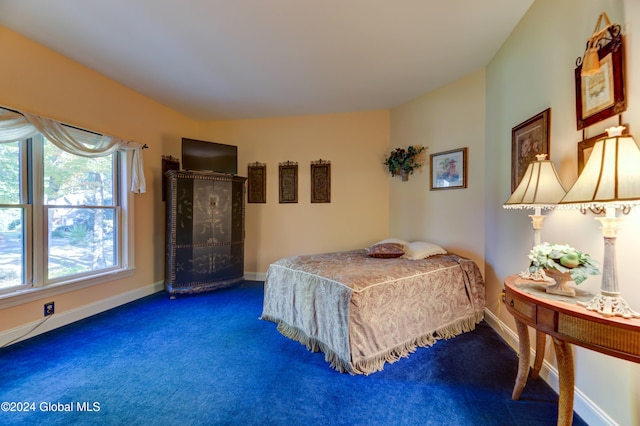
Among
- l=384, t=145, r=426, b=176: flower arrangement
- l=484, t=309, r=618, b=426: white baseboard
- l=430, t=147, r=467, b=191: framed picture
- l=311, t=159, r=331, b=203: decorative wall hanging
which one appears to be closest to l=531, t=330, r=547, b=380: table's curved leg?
l=484, t=309, r=618, b=426: white baseboard

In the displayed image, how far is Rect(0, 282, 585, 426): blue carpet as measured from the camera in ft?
4.81

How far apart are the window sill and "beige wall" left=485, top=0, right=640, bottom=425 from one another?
389cm

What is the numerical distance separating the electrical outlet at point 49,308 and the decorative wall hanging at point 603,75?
4.30m

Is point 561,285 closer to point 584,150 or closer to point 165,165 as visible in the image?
point 584,150

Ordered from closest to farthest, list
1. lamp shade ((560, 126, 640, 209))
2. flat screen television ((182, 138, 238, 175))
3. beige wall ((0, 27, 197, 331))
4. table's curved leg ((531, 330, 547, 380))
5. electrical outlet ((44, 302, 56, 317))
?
lamp shade ((560, 126, 640, 209)), table's curved leg ((531, 330, 547, 380)), beige wall ((0, 27, 197, 331)), electrical outlet ((44, 302, 56, 317)), flat screen television ((182, 138, 238, 175))

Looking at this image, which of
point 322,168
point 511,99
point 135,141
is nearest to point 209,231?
point 135,141

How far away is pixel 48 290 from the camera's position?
2459mm

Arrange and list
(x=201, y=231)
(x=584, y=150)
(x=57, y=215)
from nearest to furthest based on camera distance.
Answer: (x=584, y=150)
(x=57, y=215)
(x=201, y=231)

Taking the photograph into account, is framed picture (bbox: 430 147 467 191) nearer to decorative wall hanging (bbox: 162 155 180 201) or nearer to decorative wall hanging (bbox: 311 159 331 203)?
decorative wall hanging (bbox: 311 159 331 203)

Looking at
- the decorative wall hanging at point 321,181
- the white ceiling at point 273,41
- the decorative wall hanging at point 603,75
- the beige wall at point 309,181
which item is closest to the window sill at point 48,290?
the beige wall at point 309,181

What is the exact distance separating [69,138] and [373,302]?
323cm

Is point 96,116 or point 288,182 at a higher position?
point 96,116

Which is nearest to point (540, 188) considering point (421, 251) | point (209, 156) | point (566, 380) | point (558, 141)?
point (558, 141)

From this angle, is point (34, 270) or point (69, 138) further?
point (69, 138)
